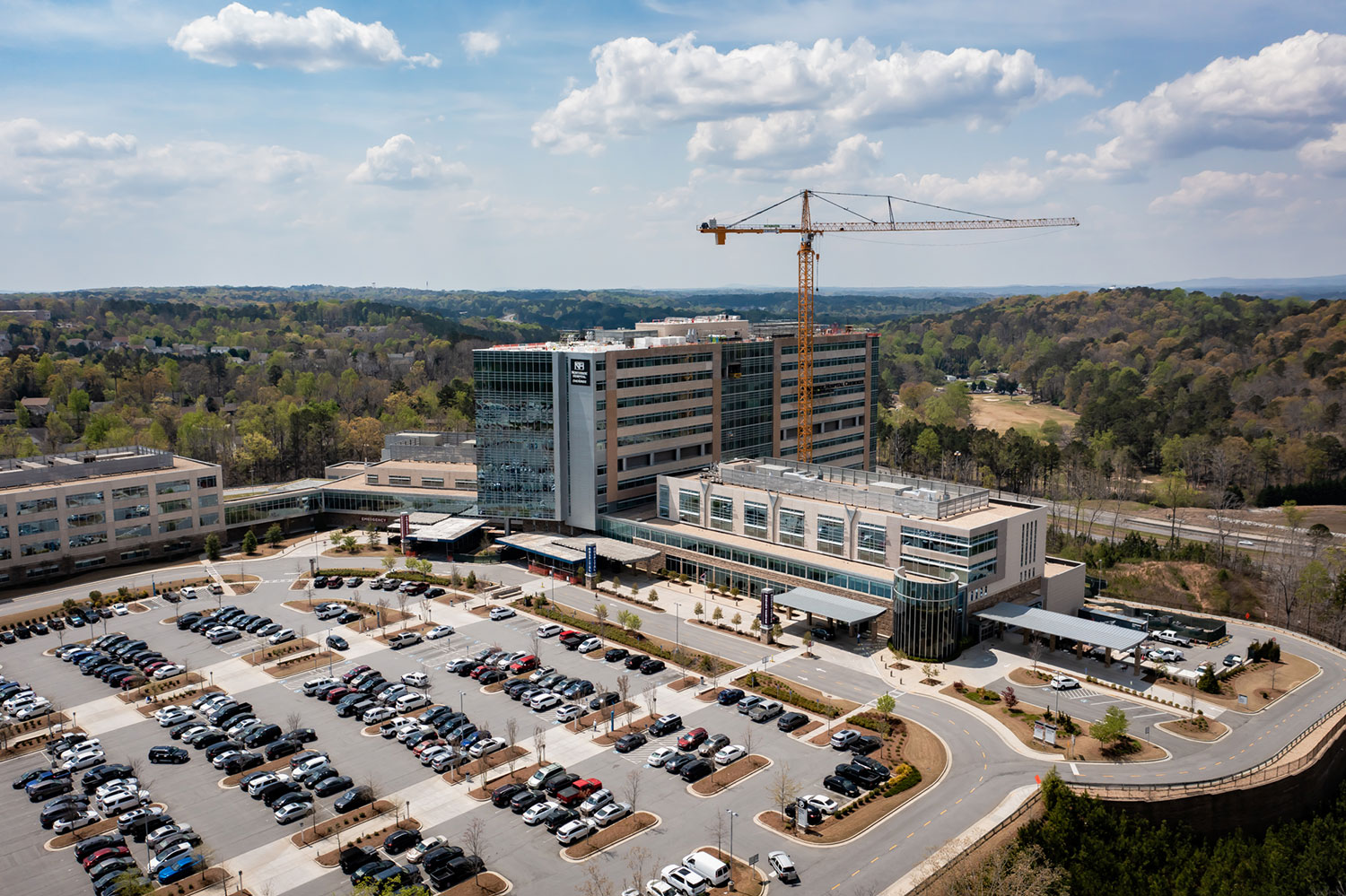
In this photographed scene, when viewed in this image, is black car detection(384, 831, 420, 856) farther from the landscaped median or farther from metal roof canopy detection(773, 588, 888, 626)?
metal roof canopy detection(773, 588, 888, 626)

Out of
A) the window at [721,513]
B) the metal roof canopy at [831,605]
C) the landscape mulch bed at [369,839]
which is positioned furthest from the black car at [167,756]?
the window at [721,513]

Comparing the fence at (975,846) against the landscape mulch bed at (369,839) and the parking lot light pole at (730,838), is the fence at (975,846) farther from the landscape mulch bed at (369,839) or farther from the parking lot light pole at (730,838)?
the landscape mulch bed at (369,839)

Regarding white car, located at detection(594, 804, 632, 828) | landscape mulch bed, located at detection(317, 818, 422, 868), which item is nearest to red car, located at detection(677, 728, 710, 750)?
white car, located at detection(594, 804, 632, 828)

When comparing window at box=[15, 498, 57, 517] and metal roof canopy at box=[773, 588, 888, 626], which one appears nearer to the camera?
metal roof canopy at box=[773, 588, 888, 626]

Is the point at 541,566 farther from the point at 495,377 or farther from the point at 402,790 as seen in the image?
the point at 402,790

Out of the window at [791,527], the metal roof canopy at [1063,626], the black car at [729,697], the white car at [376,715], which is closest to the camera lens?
the white car at [376,715]

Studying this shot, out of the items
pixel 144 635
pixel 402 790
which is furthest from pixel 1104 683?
pixel 144 635
